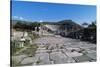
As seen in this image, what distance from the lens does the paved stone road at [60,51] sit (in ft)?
7.21

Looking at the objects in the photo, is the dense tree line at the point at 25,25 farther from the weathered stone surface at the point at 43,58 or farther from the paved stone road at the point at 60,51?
the weathered stone surface at the point at 43,58

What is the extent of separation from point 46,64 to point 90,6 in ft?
3.46

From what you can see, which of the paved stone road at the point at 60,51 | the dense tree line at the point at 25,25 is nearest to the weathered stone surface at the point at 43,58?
the paved stone road at the point at 60,51

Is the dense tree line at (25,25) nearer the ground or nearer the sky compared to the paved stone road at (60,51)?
nearer the sky

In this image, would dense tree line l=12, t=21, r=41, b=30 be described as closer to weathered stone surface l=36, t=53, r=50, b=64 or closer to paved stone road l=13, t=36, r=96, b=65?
paved stone road l=13, t=36, r=96, b=65

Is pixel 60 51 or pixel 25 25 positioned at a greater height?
pixel 25 25

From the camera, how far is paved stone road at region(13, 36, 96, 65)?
2.20 metres

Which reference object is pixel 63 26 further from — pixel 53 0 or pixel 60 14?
Answer: pixel 53 0

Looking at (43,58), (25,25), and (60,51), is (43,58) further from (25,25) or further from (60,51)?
(25,25)

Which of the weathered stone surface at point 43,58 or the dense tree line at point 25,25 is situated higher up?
the dense tree line at point 25,25

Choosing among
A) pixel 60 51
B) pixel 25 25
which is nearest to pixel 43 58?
pixel 60 51

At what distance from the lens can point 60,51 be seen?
2268 mm

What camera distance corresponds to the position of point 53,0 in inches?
88.7
